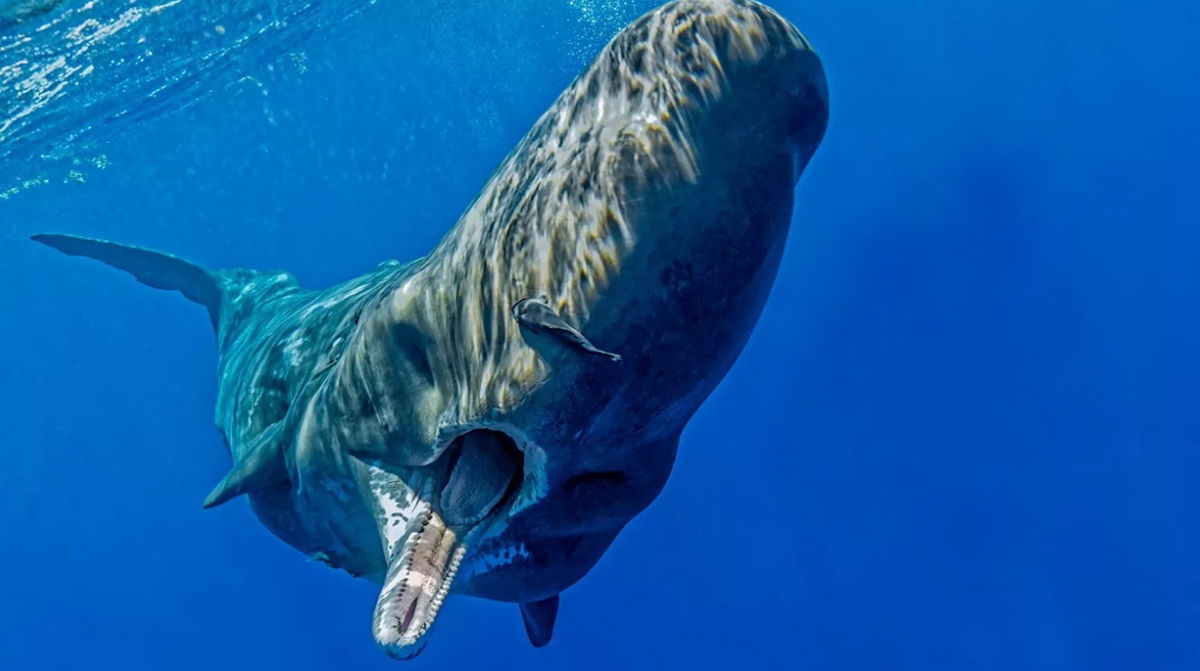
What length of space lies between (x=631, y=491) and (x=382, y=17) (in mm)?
29829

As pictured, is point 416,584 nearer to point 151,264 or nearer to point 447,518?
point 447,518

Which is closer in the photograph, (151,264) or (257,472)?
(257,472)

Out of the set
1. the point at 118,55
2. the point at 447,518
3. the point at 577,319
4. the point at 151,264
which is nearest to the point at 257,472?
the point at 447,518

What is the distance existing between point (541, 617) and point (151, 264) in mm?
6868

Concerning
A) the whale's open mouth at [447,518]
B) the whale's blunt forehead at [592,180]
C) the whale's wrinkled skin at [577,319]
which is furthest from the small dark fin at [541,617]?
the whale's blunt forehead at [592,180]

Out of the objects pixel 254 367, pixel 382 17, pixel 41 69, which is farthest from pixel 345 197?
pixel 254 367

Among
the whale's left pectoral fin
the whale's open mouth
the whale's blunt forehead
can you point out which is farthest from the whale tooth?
the whale's left pectoral fin

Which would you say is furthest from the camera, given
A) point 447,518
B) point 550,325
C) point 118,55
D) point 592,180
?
point 118,55

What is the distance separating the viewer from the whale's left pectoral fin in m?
2.02

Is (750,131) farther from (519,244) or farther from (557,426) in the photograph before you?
(557,426)

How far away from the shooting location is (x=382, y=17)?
1154 inches

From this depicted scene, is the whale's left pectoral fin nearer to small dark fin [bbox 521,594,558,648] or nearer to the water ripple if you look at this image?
small dark fin [bbox 521,594,558,648]

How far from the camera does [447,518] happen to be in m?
3.03

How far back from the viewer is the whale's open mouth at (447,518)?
2812 millimetres
